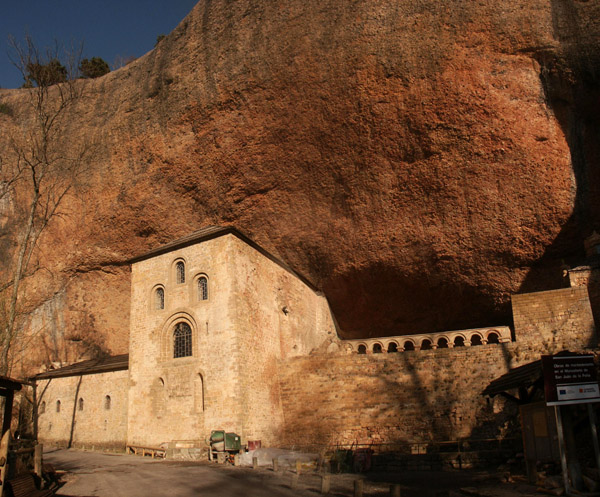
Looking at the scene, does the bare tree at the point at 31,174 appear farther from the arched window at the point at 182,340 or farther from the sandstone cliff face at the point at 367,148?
the arched window at the point at 182,340

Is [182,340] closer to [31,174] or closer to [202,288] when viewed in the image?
[202,288]

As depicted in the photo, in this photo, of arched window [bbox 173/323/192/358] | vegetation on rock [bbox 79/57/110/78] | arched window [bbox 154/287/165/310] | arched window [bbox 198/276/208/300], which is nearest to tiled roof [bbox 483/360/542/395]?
arched window [bbox 198/276/208/300]

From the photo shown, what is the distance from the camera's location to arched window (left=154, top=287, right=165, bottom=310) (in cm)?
2017

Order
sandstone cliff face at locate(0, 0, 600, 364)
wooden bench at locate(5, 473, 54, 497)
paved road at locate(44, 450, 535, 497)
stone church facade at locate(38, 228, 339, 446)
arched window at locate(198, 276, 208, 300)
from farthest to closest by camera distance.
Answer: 1. arched window at locate(198, 276, 208, 300)
2. stone church facade at locate(38, 228, 339, 446)
3. sandstone cliff face at locate(0, 0, 600, 364)
4. paved road at locate(44, 450, 535, 497)
5. wooden bench at locate(5, 473, 54, 497)

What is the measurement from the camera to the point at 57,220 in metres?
24.2

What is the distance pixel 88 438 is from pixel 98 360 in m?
3.90

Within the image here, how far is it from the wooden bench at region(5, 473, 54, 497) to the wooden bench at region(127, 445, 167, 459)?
7486 mm

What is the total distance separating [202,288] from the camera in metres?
19.2

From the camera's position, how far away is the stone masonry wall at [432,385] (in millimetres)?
16391

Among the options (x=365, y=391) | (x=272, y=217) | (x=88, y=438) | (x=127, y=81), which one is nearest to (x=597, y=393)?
(x=365, y=391)

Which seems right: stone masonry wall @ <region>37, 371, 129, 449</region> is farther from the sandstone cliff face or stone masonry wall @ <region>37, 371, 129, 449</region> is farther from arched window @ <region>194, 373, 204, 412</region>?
the sandstone cliff face

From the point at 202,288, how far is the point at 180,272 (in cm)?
143

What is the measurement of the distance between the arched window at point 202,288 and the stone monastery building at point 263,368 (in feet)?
0.13

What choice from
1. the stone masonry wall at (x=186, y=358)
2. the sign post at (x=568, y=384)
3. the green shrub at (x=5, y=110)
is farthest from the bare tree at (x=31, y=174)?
the sign post at (x=568, y=384)
